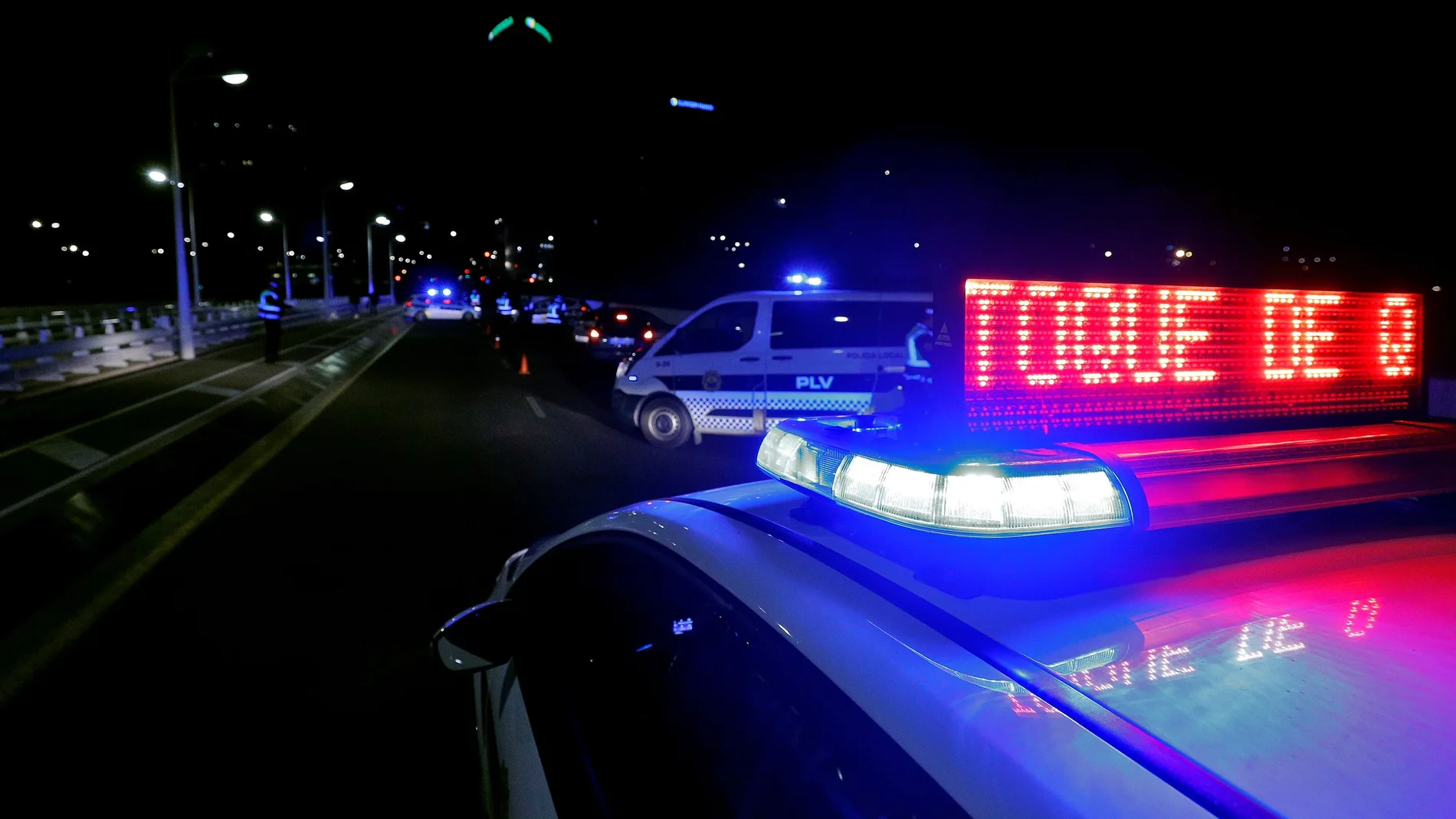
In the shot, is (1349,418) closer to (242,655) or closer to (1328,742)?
(1328,742)

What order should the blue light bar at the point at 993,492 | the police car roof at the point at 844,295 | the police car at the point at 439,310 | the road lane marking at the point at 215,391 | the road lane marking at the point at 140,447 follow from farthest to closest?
the police car at the point at 439,310 < the road lane marking at the point at 215,391 < the police car roof at the point at 844,295 < the road lane marking at the point at 140,447 < the blue light bar at the point at 993,492

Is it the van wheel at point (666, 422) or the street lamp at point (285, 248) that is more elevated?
the street lamp at point (285, 248)

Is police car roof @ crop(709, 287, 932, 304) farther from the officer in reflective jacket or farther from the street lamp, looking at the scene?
the street lamp

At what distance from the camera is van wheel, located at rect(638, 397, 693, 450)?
42.7 ft

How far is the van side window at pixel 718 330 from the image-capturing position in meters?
12.9

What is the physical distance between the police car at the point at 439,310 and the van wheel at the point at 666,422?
156 feet

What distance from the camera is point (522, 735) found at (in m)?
2.41

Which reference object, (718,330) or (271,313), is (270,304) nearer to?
(271,313)

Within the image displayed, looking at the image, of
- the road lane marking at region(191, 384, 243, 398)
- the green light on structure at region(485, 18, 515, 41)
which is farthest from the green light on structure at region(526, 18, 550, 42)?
the road lane marking at region(191, 384, 243, 398)

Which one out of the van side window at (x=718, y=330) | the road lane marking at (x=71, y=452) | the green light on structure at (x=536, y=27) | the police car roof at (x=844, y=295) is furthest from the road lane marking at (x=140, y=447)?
the green light on structure at (x=536, y=27)

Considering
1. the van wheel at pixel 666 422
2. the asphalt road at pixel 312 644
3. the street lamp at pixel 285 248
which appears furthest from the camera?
the street lamp at pixel 285 248

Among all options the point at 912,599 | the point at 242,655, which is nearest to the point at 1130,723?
the point at 912,599

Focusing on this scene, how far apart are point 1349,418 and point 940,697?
166 cm

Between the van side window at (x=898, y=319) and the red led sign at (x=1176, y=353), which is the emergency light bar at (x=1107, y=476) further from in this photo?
the van side window at (x=898, y=319)
